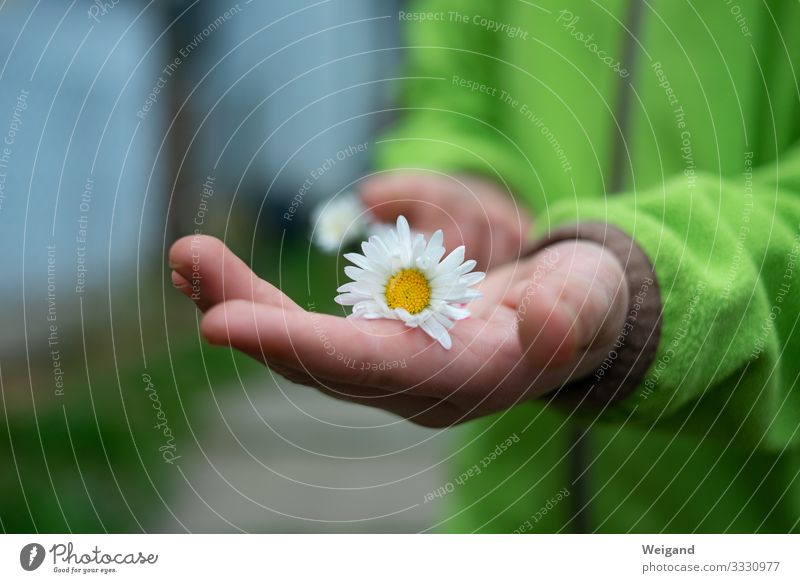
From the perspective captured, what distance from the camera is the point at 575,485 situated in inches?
16.3

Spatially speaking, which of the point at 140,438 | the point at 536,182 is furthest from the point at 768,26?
the point at 140,438

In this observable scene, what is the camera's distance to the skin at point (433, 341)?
0.85ft

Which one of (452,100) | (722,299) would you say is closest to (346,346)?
(722,299)

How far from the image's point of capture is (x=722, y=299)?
11.8 inches

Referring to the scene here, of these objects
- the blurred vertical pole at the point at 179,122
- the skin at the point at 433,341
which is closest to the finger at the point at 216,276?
the skin at the point at 433,341

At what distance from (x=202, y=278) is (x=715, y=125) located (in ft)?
0.92

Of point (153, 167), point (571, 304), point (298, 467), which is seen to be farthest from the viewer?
point (298, 467)

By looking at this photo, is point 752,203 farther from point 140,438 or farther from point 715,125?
point 140,438

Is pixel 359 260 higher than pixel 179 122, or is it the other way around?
pixel 179 122

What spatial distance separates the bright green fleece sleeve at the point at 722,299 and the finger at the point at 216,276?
0.14 meters

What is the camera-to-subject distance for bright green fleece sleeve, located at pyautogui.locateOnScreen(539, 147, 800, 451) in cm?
30

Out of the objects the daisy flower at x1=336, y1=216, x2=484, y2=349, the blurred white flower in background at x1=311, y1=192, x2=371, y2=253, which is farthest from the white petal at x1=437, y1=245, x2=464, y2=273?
the blurred white flower in background at x1=311, y1=192, x2=371, y2=253
